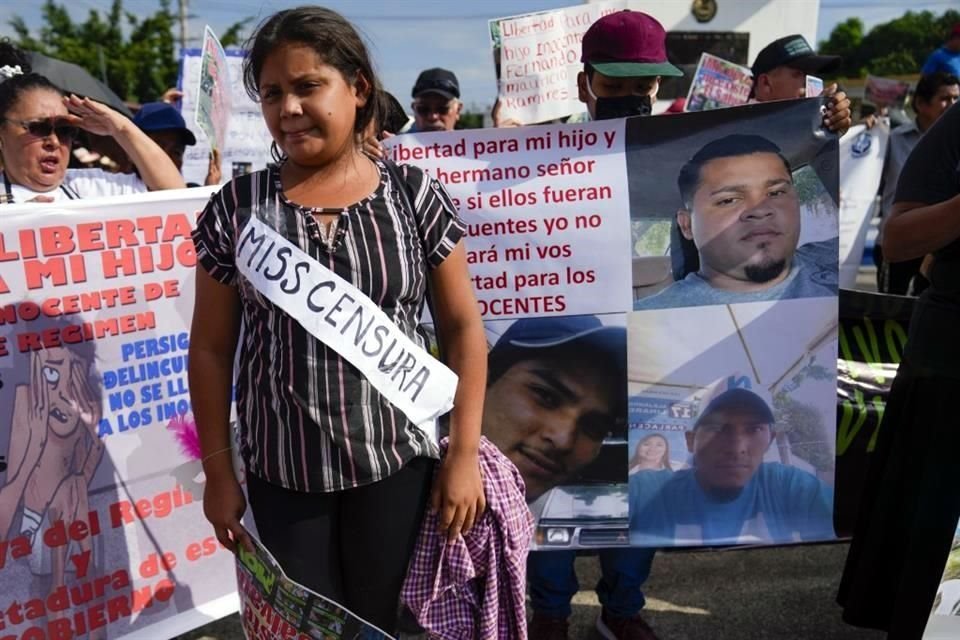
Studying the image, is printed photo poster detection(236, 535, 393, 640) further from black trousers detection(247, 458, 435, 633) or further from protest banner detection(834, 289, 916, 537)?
protest banner detection(834, 289, 916, 537)

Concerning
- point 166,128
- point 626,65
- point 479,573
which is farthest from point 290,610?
point 166,128

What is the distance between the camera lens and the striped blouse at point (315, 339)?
1.70 metres

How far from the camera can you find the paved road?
9.50ft

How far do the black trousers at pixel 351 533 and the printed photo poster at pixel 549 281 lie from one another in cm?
71

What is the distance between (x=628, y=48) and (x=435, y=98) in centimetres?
272

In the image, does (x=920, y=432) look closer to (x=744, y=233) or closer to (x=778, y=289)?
(x=778, y=289)

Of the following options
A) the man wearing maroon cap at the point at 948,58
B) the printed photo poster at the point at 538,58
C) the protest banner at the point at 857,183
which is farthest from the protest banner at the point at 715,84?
the protest banner at the point at 857,183

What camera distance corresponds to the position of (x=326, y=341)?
1679 mm

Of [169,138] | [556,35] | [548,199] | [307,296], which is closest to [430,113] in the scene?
[556,35]

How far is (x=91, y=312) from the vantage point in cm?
231

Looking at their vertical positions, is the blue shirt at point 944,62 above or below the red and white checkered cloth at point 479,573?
above

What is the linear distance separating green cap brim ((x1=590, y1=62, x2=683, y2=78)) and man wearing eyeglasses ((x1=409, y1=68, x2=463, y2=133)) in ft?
8.69

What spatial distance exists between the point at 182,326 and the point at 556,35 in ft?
8.41

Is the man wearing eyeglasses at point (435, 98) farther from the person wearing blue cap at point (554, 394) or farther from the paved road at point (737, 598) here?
the person wearing blue cap at point (554, 394)
